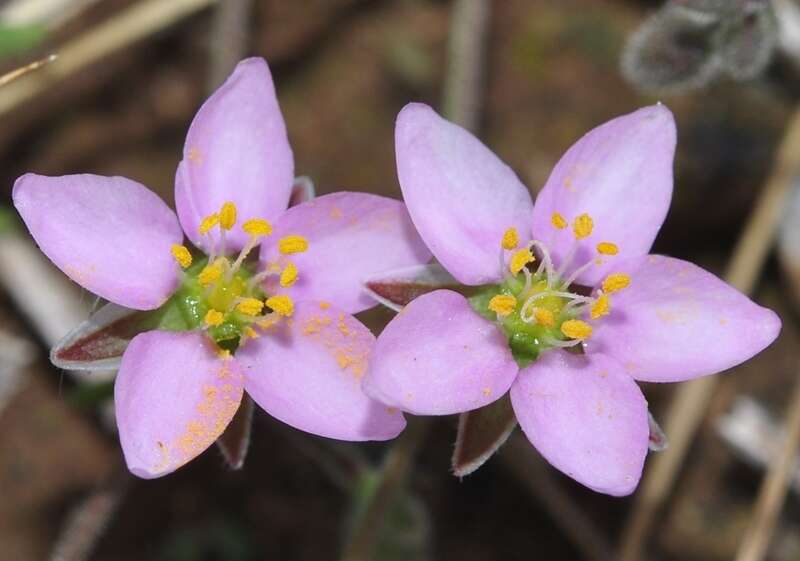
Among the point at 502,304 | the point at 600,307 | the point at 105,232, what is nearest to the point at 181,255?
the point at 105,232

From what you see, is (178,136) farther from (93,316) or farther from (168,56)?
(93,316)

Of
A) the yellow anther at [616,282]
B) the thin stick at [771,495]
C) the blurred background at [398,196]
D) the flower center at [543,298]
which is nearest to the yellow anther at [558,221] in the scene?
the flower center at [543,298]

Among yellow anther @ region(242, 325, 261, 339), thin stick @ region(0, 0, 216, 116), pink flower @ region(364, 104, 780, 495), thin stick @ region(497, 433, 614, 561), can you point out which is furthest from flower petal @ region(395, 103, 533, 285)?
thin stick @ region(0, 0, 216, 116)

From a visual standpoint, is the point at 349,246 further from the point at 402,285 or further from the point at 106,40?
the point at 106,40

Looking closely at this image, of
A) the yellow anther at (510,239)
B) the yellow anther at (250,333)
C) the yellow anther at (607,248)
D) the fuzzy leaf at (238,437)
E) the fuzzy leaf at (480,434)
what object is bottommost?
the fuzzy leaf at (480,434)

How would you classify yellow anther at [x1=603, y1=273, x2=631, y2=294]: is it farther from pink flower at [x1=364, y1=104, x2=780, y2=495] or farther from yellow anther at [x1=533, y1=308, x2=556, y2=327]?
yellow anther at [x1=533, y1=308, x2=556, y2=327]

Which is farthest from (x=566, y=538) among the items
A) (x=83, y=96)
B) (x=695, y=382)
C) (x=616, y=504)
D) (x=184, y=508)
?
(x=83, y=96)

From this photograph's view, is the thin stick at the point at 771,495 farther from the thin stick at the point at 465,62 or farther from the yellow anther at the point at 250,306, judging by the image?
the yellow anther at the point at 250,306
